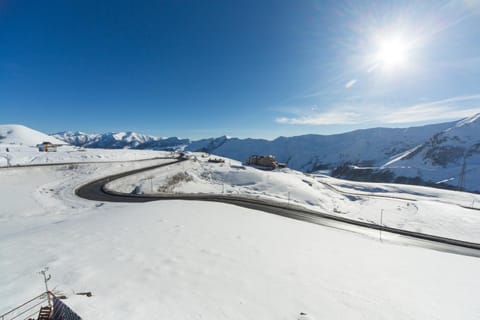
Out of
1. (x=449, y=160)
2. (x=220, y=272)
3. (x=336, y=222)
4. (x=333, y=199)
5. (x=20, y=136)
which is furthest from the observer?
(x=20, y=136)

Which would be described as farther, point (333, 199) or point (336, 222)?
point (333, 199)

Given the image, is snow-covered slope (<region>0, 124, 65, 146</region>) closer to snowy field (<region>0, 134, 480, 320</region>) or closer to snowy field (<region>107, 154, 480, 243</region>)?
snowy field (<region>107, 154, 480, 243</region>)

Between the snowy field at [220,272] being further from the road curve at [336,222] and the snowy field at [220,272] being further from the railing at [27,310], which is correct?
the road curve at [336,222]

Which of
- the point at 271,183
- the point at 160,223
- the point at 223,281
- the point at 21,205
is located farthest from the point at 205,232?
the point at 271,183

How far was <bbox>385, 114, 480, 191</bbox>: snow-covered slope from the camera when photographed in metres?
106

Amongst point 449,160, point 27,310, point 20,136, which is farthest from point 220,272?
point 20,136

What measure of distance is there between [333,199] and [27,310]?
44901 mm

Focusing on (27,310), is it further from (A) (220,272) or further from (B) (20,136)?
(B) (20,136)

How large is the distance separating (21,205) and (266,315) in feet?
92.4

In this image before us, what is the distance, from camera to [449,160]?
144375mm

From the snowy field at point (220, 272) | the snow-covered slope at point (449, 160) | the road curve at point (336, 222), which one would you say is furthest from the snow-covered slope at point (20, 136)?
the snow-covered slope at point (449, 160)

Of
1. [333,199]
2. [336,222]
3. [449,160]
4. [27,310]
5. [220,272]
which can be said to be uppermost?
[27,310]

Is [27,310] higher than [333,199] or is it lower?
higher

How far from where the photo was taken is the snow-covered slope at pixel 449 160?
10637cm
